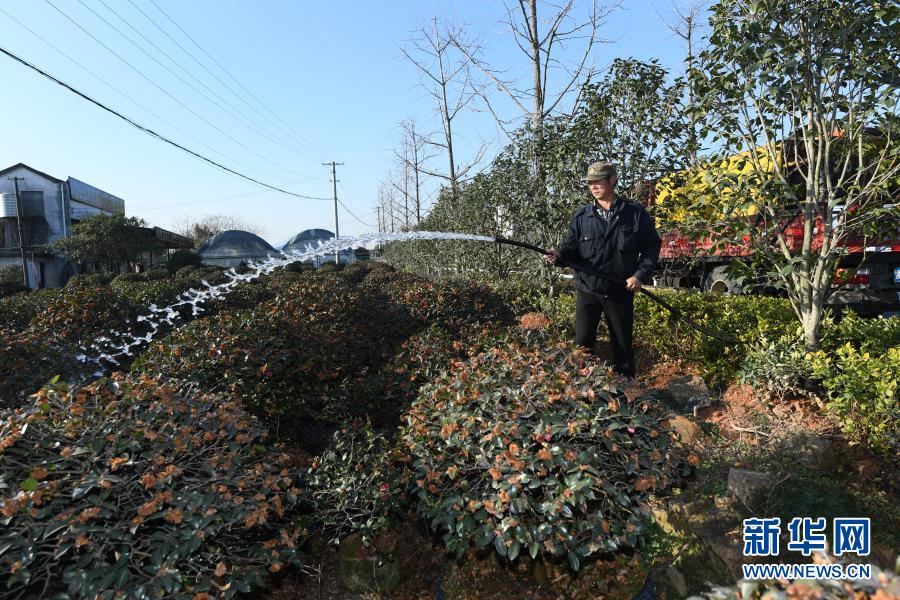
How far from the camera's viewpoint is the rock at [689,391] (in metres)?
4.35

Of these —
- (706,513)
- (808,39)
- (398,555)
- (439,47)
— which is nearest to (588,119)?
(808,39)

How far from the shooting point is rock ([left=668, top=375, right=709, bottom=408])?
14.3ft

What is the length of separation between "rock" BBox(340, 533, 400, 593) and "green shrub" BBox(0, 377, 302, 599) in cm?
33

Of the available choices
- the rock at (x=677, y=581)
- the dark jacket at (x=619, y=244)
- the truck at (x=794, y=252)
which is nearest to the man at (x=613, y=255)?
the dark jacket at (x=619, y=244)

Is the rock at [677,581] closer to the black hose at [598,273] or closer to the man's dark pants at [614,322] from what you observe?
the man's dark pants at [614,322]

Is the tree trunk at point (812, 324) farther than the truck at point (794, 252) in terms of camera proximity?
No

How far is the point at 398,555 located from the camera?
287 cm

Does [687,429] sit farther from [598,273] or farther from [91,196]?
[91,196]

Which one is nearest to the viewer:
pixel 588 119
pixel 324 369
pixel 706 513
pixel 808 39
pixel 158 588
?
pixel 158 588

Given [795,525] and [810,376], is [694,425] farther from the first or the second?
[795,525]

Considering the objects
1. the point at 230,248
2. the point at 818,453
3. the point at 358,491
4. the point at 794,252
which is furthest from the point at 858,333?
the point at 230,248

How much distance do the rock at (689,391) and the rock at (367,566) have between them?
271 centimetres

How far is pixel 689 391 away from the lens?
4.46 metres

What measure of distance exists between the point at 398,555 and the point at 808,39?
4447mm
